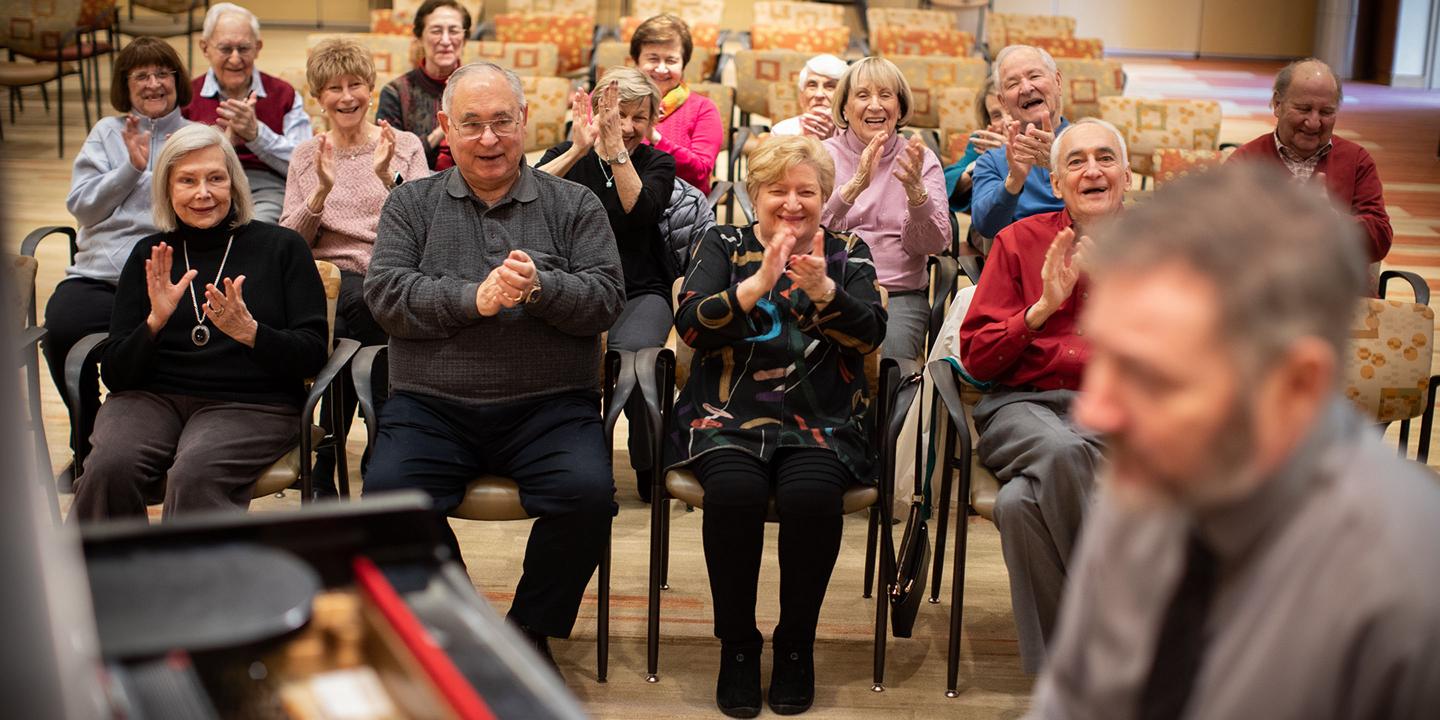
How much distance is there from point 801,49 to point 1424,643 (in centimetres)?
751

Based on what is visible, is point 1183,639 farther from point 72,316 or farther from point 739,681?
point 72,316

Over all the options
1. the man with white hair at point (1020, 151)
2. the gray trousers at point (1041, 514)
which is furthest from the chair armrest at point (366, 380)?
the man with white hair at point (1020, 151)

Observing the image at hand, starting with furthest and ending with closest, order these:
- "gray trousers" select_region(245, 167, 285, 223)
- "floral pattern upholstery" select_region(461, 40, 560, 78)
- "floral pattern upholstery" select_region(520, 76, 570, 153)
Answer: "floral pattern upholstery" select_region(461, 40, 560, 78) < "floral pattern upholstery" select_region(520, 76, 570, 153) < "gray trousers" select_region(245, 167, 285, 223)

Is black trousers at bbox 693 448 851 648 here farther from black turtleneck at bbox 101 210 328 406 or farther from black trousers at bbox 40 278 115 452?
→ black trousers at bbox 40 278 115 452

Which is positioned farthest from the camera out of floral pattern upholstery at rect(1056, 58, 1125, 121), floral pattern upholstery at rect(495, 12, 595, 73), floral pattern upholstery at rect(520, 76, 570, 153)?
floral pattern upholstery at rect(495, 12, 595, 73)

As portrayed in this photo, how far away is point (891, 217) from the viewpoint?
4121 millimetres

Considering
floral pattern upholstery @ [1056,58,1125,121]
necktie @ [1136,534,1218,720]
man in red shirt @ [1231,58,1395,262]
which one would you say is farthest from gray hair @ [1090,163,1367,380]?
floral pattern upholstery @ [1056,58,1125,121]

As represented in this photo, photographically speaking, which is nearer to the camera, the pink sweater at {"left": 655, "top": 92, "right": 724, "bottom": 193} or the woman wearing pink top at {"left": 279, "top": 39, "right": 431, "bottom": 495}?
the woman wearing pink top at {"left": 279, "top": 39, "right": 431, "bottom": 495}

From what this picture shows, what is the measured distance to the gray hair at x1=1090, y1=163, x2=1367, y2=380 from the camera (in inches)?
37.9

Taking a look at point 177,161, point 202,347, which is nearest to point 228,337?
point 202,347

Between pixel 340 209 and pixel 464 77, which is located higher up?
pixel 464 77

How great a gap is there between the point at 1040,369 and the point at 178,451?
6.16 feet

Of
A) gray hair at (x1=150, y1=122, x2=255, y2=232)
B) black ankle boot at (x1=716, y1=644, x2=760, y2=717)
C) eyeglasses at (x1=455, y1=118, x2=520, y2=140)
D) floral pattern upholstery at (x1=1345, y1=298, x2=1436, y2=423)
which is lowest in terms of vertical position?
black ankle boot at (x1=716, y1=644, x2=760, y2=717)

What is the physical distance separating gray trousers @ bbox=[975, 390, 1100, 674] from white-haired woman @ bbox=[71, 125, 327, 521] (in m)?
1.56
